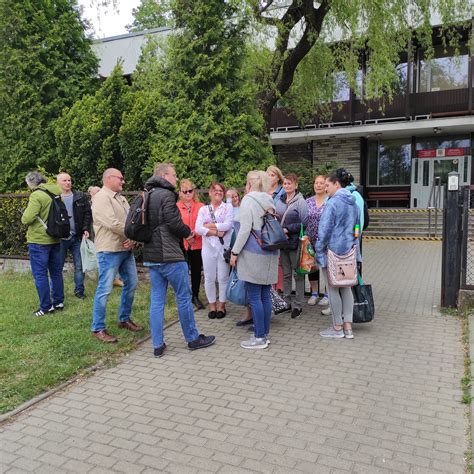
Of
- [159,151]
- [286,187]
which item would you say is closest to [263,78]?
[159,151]

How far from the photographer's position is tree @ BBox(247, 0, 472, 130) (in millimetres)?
9742

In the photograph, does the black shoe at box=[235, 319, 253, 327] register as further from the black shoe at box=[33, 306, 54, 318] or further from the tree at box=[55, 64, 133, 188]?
the tree at box=[55, 64, 133, 188]

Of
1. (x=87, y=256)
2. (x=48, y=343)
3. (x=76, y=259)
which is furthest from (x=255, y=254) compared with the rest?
(x=76, y=259)

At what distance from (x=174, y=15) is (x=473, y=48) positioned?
695 centimetres

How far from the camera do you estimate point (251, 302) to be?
4758 millimetres

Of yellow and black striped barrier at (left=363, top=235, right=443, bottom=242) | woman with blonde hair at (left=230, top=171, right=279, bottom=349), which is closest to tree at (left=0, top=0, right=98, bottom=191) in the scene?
woman with blonde hair at (left=230, top=171, right=279, bottom=349)

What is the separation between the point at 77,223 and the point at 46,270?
3.67ft

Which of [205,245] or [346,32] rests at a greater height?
[346,32]

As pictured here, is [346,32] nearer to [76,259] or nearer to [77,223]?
[77,223]

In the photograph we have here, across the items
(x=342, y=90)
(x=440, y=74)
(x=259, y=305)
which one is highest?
(x=440, y=74)

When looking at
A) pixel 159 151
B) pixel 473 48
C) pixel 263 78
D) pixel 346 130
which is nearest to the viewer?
pixel 159 151

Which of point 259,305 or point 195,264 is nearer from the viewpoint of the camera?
point 259,305

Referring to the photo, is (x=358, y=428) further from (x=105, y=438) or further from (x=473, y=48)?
(x=473, y=48)

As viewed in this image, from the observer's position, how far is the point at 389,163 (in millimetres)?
19797
